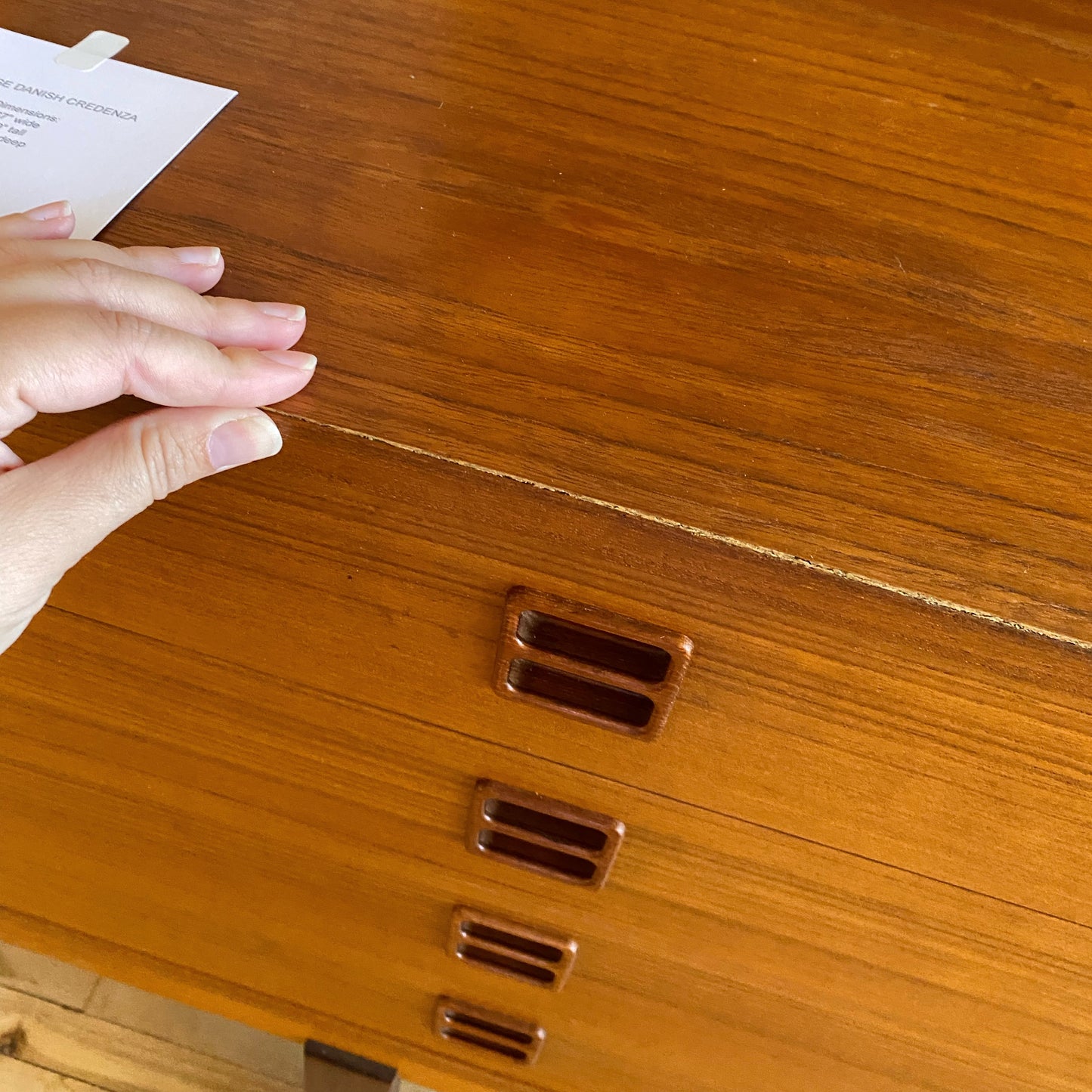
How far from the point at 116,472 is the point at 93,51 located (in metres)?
0.30

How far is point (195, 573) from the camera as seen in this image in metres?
0.51

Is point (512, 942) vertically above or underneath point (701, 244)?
underneath

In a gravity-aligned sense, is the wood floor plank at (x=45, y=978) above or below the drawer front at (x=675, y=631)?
below

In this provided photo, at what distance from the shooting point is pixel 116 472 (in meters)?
0.42

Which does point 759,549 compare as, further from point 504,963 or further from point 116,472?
point 504,963

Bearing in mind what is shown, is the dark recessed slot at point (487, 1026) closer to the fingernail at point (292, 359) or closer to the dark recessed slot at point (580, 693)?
the dark recessed slot at point (580, 693)

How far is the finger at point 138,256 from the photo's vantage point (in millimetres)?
436

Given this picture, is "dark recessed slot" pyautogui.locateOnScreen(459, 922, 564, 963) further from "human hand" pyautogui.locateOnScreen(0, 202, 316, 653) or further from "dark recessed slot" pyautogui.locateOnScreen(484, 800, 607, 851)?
"human hand" pyautogui.locateOnScreen(0, 202, 316, 653)

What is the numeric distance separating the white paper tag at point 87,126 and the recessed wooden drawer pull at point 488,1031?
586 mm

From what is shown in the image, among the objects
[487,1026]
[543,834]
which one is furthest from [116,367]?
[487,1026]

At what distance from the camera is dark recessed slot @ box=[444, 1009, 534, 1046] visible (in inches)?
29.6

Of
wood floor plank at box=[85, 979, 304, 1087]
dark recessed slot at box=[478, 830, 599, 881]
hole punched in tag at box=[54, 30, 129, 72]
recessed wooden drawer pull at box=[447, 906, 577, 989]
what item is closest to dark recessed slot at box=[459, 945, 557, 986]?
recessed wooden drawer pull at box=[447, 906, 577, 989]

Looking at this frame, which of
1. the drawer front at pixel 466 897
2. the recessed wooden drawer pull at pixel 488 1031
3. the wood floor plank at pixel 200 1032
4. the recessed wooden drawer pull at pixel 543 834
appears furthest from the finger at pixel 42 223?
the wood floor plank at pixel 200 1032

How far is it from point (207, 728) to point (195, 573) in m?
0.13
